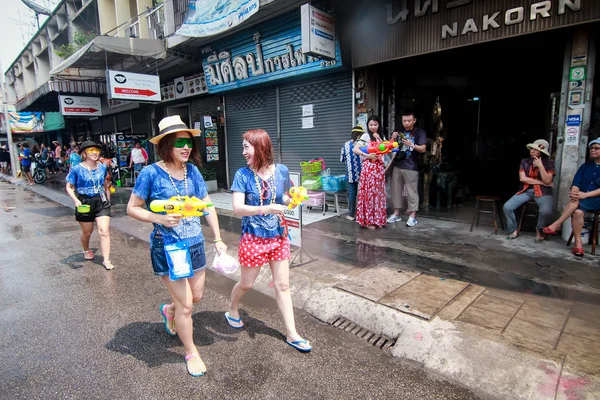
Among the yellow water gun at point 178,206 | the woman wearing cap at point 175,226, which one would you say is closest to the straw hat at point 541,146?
the woman wearing cap at point 175,226

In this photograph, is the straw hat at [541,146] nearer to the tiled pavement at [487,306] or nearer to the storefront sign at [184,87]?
the tiled pavement at [487,306]

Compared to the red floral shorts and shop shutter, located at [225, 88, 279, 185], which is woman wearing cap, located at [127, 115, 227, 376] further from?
shop shutter, located at [225, 88, 279, 185]

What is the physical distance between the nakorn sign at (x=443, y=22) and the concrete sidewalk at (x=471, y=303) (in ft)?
10.8

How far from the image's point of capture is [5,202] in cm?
1247

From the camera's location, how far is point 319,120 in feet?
29.9

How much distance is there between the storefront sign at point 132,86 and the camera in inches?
431

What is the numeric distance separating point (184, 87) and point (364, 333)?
491 inches

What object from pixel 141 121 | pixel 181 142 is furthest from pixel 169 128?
pixel 141 121

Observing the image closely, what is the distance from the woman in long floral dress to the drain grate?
10.7ft

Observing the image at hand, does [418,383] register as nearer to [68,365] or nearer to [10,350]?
[68,365]

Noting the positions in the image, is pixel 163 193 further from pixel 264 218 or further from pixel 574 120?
pixel 574 120

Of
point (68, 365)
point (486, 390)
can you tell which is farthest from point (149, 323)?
point (486, 390)

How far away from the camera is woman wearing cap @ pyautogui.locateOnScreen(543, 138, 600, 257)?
4.80 metres

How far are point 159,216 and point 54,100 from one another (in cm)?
2163
